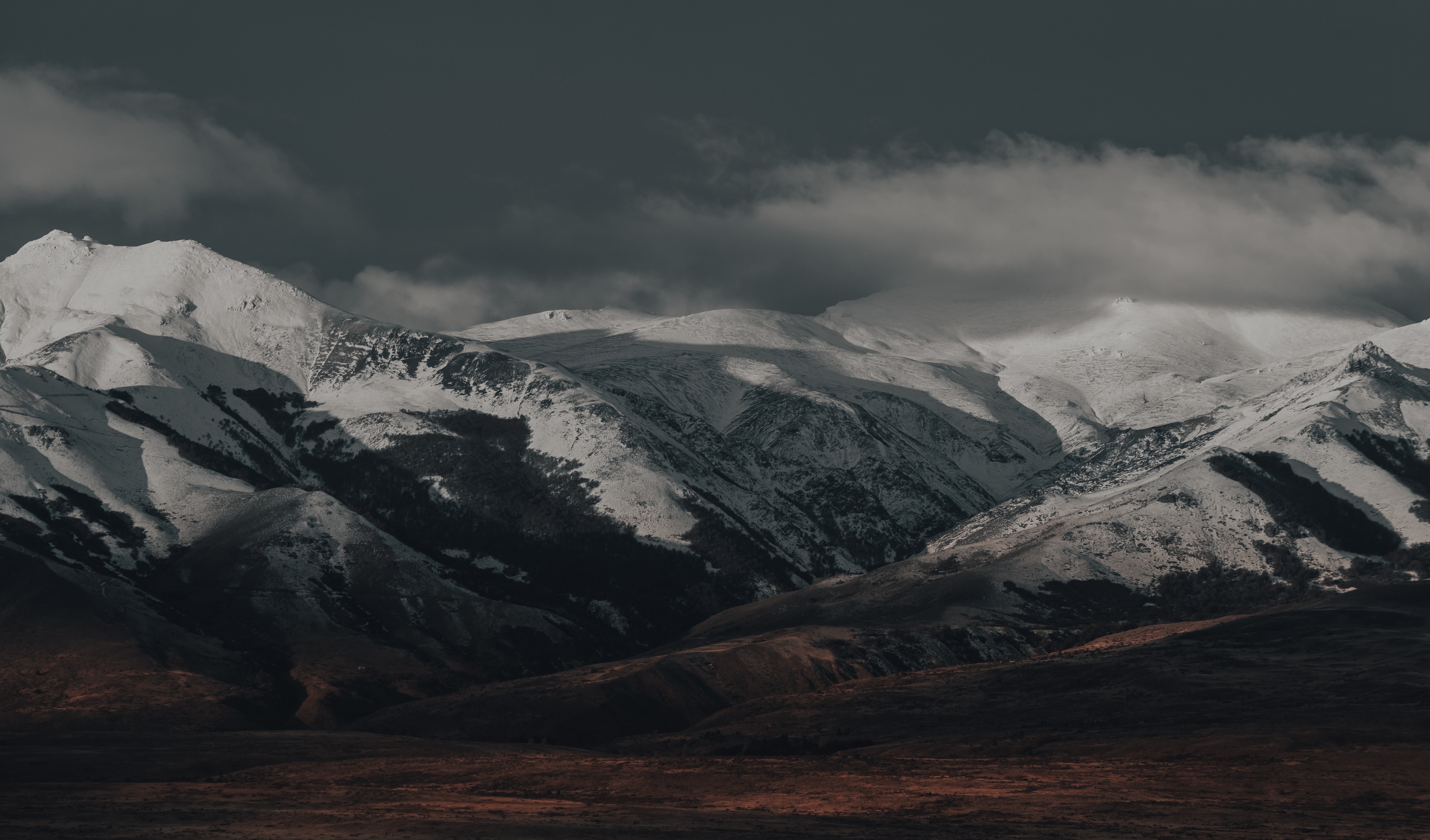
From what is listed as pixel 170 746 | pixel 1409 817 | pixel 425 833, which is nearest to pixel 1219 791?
pixel 1409 817

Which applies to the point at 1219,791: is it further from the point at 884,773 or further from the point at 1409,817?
the point at 884,773

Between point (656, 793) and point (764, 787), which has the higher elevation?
point (656, 793)

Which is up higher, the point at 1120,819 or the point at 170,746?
the point at 170,746

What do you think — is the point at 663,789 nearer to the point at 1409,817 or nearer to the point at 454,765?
the point at 454,765

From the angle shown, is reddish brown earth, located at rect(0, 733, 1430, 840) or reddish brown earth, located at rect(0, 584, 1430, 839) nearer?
reddish brown earth, located at rect(0, 733, 1430, 840)

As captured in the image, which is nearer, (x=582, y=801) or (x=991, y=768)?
(x=582, y=801)

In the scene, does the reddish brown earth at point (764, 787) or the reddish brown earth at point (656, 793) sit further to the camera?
the reddish brown earth at point (764, 787)

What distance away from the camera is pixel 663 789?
5910 inches

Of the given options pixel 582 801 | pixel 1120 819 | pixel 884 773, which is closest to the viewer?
pixel 1120 819

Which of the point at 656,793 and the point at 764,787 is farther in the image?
the point at 764,787

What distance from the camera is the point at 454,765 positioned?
171250 mm

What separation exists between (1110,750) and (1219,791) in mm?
33968

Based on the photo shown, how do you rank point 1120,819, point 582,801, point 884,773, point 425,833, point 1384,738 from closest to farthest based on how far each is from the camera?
point 425,833 < point 1120,819 < point 582,801 < point 884,773 < point 1384,738

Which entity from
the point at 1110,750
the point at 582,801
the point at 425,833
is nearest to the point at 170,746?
the point at 582,801
